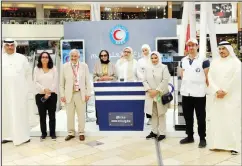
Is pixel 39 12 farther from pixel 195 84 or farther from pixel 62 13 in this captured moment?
pixel 195 84

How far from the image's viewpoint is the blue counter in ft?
17.5

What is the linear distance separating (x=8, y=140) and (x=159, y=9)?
18.0m

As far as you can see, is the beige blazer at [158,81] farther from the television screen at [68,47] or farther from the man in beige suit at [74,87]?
the television screen at [68,47]

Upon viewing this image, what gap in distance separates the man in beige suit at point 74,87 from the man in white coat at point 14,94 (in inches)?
24.3

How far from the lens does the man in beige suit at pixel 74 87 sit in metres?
5.16

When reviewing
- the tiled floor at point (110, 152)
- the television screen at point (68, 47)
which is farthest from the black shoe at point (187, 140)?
the television screen at point (68, 47)

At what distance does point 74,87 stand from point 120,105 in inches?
31.9

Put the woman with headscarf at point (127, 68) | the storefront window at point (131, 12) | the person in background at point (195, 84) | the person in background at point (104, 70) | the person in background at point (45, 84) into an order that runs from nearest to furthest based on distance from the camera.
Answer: the person in background at point (195, 84) < the person in background at point (45, 84) < the person in background at point (104, 70) < the woman with headscarf at point (127, 68) < the storefront window at point (131, 12)

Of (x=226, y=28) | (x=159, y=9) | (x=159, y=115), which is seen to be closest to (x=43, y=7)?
(x=159, y=9)

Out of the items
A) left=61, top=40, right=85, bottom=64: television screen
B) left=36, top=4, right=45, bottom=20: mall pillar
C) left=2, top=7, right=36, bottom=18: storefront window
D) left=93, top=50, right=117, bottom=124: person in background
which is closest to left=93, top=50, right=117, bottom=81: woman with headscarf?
left=93, top=50, right=117, bottom=124: person in background

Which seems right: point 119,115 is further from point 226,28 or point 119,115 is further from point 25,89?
point 226,28

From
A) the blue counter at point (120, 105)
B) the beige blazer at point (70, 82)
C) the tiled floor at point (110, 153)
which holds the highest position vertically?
the beige blazer at point (70, 82)

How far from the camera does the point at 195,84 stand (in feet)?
14.9

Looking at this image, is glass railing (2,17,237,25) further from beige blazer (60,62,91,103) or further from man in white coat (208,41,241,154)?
man in white coat (208,41,241,154)
